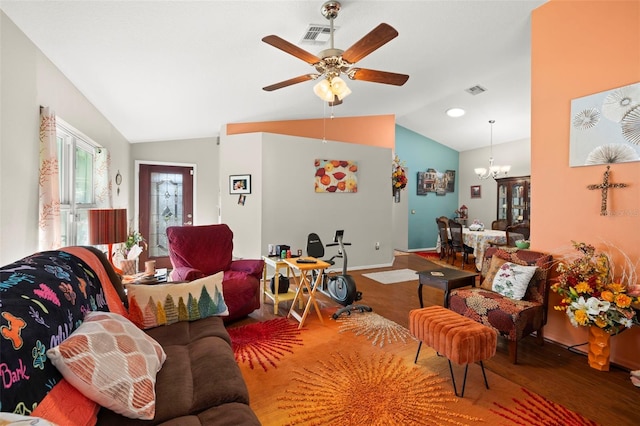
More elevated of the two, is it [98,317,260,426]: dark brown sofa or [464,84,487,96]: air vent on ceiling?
[464,84,487,96]: air vent on ceiling

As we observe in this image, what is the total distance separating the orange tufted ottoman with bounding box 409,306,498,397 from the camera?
1.98 m

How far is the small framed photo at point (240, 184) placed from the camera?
502cm

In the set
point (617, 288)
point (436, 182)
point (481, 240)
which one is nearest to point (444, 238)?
point (481, 240)

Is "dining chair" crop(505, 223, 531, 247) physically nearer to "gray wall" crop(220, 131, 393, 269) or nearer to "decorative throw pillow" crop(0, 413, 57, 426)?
"gray wall" crop(220, 131, 393, 269)

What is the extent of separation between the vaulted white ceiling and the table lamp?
1.26m

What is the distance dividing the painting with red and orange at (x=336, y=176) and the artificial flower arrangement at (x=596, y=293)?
3635 millimetres

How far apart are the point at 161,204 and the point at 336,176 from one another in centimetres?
334

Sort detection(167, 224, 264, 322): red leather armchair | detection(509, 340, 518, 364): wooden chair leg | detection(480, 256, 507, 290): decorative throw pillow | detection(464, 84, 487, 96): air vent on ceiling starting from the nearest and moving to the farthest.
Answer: detection(509, 340, 518, 364): wooden chair leg < detection(480, 256, 507, 290): decorative throw pillow < detection(167, 224, 264, 322): red leather armchair < detection(464, 84, 487, 96): air vent on ceiling

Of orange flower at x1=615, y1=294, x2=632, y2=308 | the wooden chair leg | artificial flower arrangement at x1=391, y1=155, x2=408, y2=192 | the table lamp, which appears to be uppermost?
artificial flower arrangement at x1=391, y1=155, x2=408, y2=192

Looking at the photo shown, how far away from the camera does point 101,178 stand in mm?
3852

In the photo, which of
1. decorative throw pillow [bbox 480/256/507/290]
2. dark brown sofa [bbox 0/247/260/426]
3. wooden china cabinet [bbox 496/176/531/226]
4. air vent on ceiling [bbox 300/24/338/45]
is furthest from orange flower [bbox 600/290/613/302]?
→ wooden china cabinet [bbox 496/176/531/226]

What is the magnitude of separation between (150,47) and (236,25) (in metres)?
0.73

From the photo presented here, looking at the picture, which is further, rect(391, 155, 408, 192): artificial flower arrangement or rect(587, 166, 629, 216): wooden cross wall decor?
rect(391, 155, 408, 192): artificial flower arrangement

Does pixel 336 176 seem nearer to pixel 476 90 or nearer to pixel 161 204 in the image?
pixel 476 90
